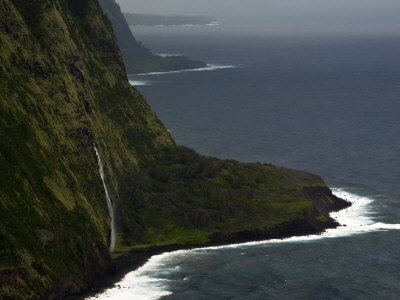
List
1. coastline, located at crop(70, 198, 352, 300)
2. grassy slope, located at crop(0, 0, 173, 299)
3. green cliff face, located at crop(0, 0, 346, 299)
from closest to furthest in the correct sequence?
grassy slope, located at crop(0, 0, 173, 299), green cliff face, located at crop(0, 0, 346, 299), coastline, located at crop(70, 198, 352, 300)

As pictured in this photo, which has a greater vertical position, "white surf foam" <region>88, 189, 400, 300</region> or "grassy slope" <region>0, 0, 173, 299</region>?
"grassy slope" <region>0, 0, 173, 299</region>

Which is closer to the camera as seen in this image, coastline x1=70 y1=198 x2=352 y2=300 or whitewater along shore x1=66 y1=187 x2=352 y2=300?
coastline x1=70 y1=198 x2=352 y2=300

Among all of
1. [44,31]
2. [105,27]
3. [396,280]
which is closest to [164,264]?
[396,280]

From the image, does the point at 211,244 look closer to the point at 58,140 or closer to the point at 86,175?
the point at 86,175

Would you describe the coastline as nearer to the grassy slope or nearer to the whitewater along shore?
the whitewater along shore

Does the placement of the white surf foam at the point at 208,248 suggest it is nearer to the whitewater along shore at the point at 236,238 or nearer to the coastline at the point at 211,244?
the coastline at the point at 211,244

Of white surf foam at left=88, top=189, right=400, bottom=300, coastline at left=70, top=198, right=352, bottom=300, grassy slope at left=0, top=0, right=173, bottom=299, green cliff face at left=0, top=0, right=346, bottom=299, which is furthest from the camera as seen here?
coastline at left=70, top=198, right=352, bottom=300

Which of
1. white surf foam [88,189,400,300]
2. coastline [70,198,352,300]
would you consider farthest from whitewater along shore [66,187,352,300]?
white surf foam [88,189,400,300]
